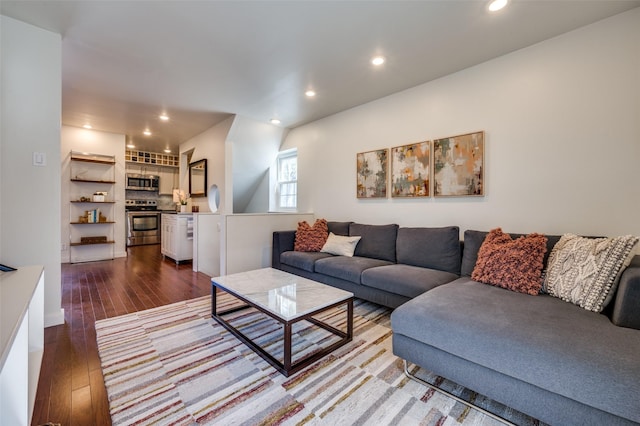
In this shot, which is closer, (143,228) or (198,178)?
(198,178)

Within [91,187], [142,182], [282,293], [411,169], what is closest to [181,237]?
[91,187]

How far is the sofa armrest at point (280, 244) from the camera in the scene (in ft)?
12.0

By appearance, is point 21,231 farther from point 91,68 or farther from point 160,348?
point 91,68

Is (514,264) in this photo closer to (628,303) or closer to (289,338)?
(628,303)

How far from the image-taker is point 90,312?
258 centimetres

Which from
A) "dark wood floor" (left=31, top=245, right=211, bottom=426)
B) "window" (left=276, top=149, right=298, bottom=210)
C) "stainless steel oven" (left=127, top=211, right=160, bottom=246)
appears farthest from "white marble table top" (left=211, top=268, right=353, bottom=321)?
"stainless steel oven" (left=127, top=211, right=160, bottom=246)

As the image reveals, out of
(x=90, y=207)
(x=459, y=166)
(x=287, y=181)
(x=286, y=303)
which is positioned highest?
(x=287, y=181)

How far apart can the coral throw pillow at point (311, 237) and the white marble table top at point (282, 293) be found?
1.01 metres

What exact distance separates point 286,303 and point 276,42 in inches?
84.6

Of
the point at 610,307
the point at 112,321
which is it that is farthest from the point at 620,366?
the point at 112,321

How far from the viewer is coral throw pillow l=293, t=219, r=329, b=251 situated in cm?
358

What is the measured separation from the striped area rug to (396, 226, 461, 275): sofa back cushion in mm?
852

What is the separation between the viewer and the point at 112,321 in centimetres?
239

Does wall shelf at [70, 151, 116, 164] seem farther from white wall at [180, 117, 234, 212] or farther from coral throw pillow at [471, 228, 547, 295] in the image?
coral throw pillow at [471, 228, 547, 295]
